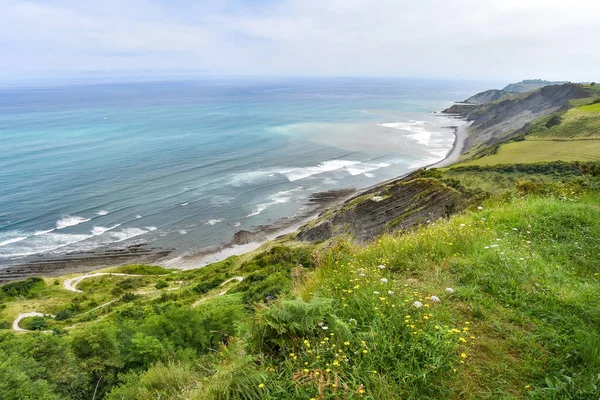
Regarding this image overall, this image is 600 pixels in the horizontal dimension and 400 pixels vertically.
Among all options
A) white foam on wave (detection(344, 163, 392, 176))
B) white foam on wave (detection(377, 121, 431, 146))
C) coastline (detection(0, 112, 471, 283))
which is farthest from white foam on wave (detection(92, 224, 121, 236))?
white foam on wave (detection(377, 121, 431, 146))

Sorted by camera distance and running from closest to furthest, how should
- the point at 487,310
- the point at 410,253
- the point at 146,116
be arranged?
1. the point at 487,310
2. the point at 410,253
3. the point at 146,116

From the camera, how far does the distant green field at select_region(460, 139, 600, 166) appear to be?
164 ft

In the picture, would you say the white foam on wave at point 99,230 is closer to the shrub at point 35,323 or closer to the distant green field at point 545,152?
the shrub at point 35,323

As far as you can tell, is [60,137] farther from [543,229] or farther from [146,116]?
[543,229]

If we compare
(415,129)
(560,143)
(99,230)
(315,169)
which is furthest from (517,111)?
(99,230)

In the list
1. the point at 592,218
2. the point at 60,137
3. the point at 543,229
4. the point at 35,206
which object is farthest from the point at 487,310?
the point at 60,137

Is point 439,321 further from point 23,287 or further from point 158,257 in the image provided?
point 23,287

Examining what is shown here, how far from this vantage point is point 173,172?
6931 centimetres

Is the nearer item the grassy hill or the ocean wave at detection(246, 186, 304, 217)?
the grassy hill

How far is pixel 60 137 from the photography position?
9881cm

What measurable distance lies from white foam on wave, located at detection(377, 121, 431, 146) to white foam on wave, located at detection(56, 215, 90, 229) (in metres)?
88.5

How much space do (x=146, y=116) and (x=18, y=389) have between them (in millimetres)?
150131

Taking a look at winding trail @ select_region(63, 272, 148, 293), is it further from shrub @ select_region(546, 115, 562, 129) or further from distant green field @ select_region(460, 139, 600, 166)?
shrub @ select_region(546, 115, 562, 129)

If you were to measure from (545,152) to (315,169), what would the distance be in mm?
41936
